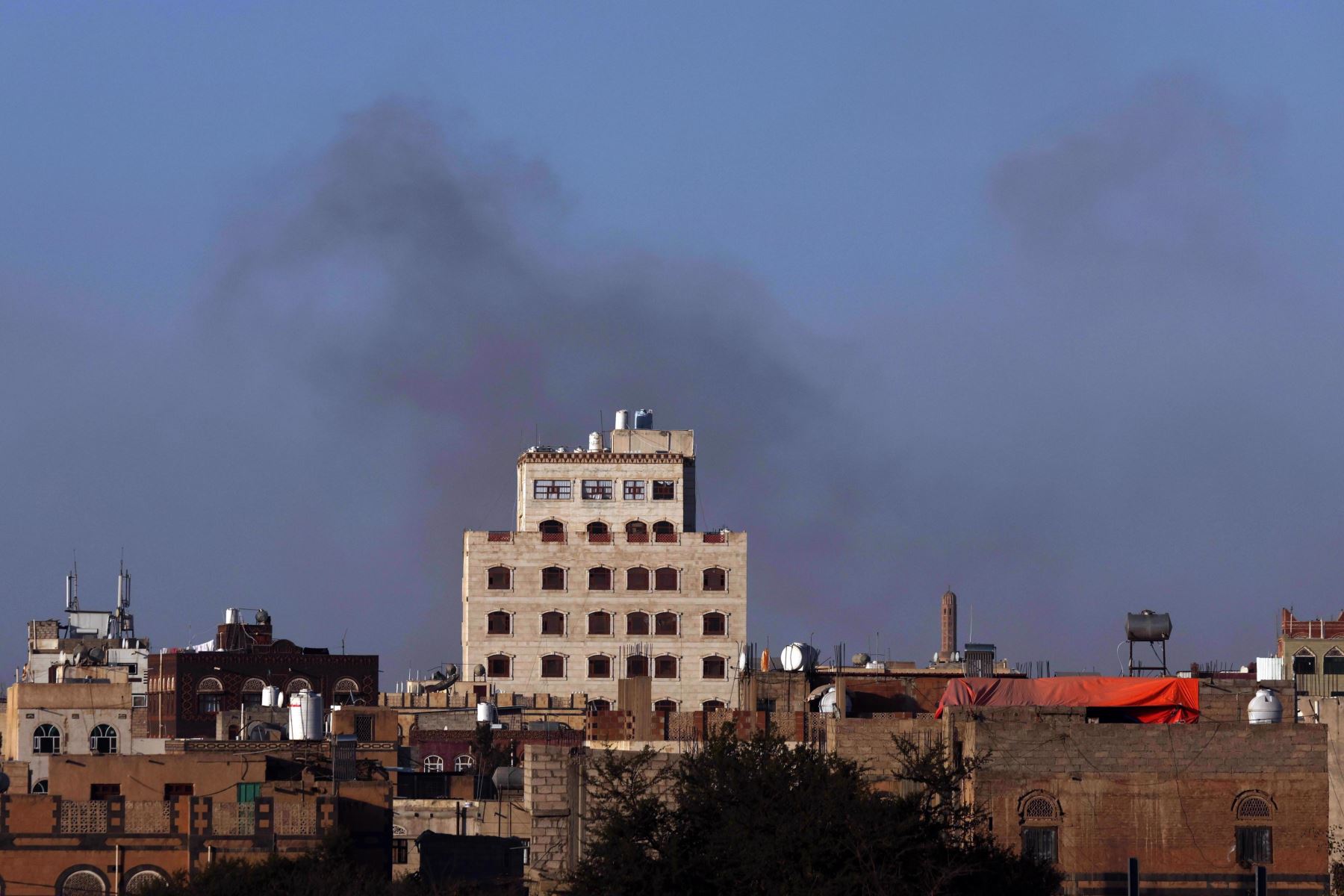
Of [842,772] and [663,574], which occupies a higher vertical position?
[663,574]

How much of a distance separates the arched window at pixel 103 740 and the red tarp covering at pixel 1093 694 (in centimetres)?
4229

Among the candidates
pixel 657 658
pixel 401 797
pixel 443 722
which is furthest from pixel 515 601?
pixel 401 797

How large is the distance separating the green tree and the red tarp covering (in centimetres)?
1225

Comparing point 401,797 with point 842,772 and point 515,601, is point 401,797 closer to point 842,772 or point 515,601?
point 842,772

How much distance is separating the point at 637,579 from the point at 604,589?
7.01 ft

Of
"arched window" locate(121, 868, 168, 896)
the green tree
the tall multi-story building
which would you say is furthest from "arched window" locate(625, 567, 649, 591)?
the green tree

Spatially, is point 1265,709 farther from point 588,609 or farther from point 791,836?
point 588,609

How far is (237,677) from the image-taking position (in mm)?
128500

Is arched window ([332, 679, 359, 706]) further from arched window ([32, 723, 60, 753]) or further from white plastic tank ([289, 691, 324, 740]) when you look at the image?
arched window ([32, 723, 60, 753])

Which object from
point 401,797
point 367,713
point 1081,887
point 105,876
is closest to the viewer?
point 1081,887

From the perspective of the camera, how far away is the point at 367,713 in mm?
116375

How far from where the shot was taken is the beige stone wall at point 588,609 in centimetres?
15325

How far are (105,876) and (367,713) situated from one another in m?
41.6

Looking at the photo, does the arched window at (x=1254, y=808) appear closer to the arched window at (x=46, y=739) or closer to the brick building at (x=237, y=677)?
the arched window at (x=46, y=739)
